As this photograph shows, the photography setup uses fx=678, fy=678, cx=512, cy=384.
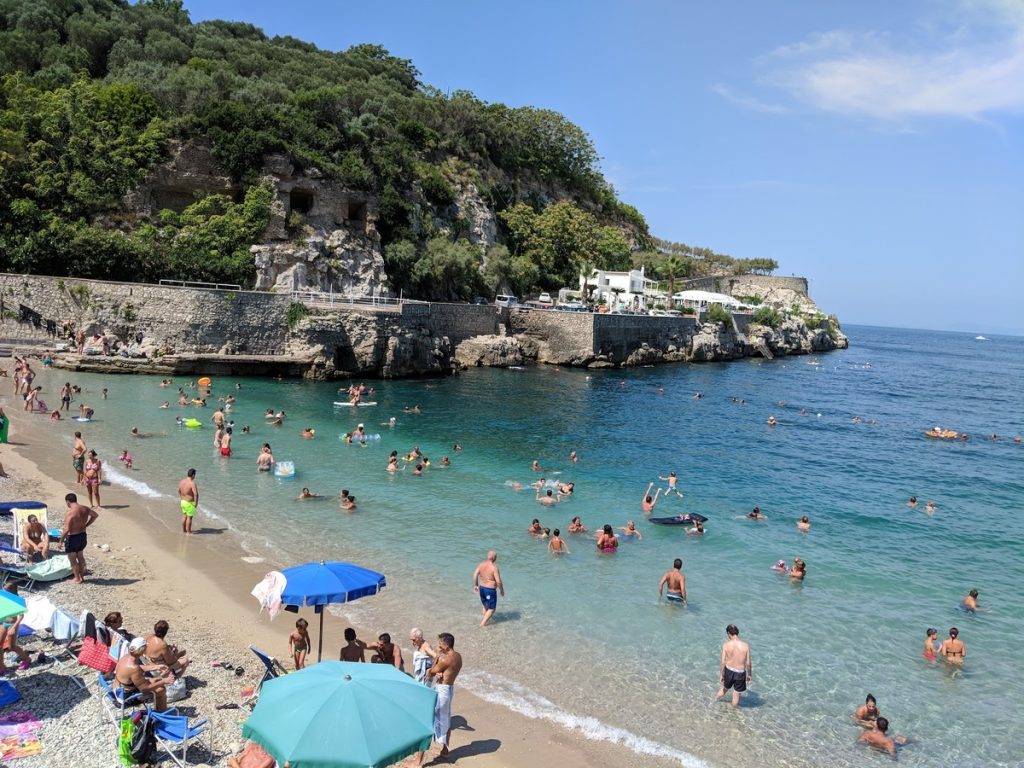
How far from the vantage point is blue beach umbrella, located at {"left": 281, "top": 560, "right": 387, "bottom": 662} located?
834 cm

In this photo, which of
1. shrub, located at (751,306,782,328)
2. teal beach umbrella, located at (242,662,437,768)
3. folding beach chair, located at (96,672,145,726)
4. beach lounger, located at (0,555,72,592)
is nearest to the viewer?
teal beach umbrella, located at (242,662,437,768)

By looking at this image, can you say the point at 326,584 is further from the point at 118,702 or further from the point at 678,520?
the point at 678,520

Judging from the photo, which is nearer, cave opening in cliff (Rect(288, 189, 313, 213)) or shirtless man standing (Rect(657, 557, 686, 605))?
shirtless man standing (Rect(657, 557, 686, 605))

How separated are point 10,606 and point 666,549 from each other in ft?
41.6

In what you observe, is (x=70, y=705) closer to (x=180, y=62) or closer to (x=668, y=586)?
(x=668, y=586)

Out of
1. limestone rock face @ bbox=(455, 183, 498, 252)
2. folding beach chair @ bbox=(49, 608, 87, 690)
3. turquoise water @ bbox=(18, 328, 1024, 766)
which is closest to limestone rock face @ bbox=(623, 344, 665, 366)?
limestone rock face @ bbox=(455, 183, 498, 252)

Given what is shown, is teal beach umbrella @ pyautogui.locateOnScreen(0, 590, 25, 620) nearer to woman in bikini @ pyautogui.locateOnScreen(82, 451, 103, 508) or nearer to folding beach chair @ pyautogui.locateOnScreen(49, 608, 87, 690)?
folding beach chair @ pyautogui.locateOnScreen(49, 608, 87, 690)

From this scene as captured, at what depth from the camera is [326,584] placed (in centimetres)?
861

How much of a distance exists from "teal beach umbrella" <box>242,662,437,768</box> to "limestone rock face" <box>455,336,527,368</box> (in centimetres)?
4022

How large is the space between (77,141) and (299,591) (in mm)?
42665

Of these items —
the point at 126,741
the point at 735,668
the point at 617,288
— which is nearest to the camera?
the point at 126,741

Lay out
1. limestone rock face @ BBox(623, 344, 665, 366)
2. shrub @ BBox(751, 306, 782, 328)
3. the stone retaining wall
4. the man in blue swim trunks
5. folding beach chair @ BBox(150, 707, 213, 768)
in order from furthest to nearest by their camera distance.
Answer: shrub @ BBox(751, 306, 782, 328) → limestone rock face @ BBox(623, 344, 665, 366) → the stone retaining wall → the man in blue swim trunks → folding beach chair @ BBox(150, 707, 213, 768)

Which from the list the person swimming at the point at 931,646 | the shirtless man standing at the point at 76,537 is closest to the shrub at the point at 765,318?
the person swimming at the point at 931,646

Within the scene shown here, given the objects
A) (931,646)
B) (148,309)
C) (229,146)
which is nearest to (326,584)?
(931,646)
